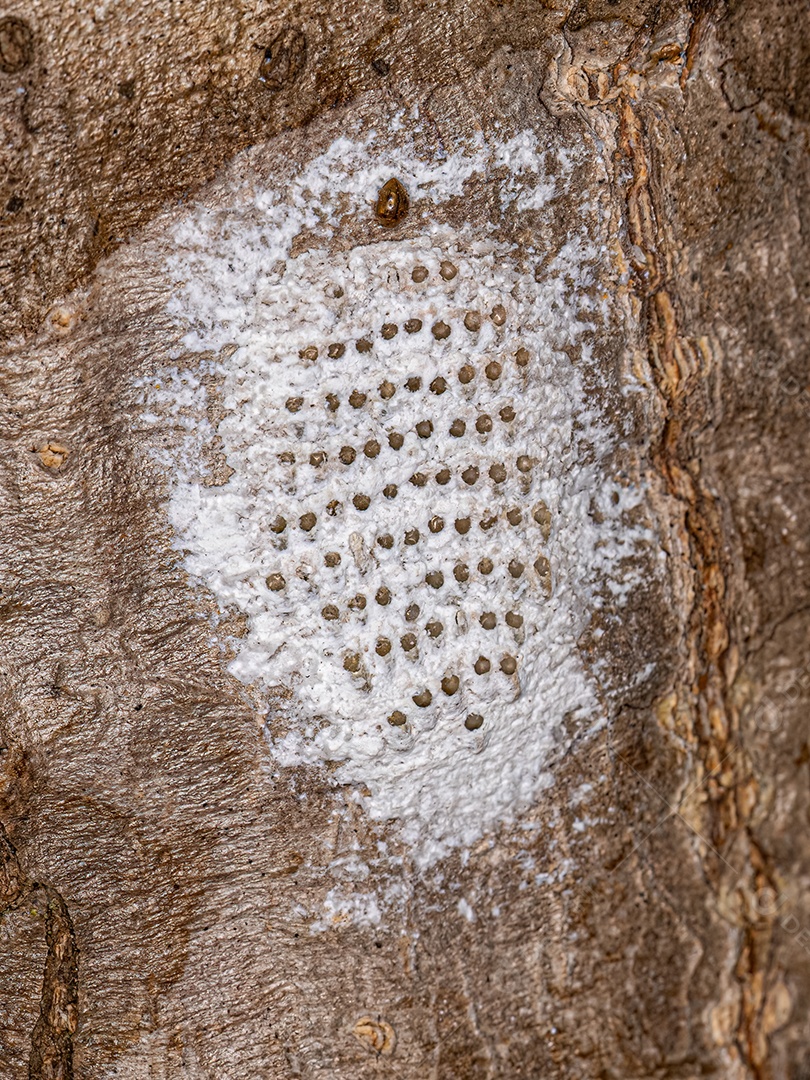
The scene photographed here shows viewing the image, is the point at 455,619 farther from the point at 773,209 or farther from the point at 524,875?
the point at 773,209

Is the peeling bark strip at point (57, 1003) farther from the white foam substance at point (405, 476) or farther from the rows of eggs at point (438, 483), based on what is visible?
the rows of eggs at point (438, 483)

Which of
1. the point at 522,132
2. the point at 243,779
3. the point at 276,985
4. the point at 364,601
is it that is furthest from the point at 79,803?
the point at 522,132

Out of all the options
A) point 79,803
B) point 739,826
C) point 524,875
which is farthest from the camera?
point 79,803

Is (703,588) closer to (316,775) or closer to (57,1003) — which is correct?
(316,775)

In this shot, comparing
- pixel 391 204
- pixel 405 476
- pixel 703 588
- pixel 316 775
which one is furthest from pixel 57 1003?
pixel 391 204

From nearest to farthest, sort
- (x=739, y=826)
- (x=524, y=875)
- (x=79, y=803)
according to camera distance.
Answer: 1. (x=739, y=826)
2. (x=524, y=875)
3. (x=79, y=803)

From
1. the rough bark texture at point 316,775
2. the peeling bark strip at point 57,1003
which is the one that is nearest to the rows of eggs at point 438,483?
the rough bark texture at point 316,775
